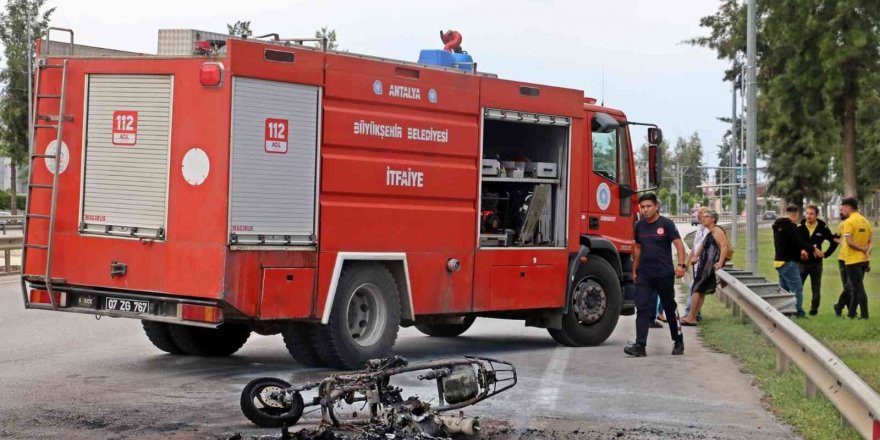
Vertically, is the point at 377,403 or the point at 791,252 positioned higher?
the point at 791,252

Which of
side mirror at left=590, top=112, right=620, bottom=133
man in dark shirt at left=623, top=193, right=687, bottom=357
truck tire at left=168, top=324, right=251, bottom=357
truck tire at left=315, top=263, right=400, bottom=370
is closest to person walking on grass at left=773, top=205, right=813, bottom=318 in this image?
side mirror at left=590, top=112, right=620, bottom=133

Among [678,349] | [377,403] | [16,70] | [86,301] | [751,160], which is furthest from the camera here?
[16,70]

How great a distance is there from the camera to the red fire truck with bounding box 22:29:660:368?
33.9 feet

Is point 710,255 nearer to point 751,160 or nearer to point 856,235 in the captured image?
point 856,235

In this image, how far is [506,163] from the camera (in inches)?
523

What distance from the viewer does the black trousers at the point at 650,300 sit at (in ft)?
43.7

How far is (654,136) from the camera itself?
47.0 feet

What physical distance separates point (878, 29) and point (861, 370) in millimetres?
22116

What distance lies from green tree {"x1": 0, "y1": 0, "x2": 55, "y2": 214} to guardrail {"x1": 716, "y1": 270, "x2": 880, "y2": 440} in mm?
54076

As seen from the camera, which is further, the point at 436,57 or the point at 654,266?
the point at 654,266

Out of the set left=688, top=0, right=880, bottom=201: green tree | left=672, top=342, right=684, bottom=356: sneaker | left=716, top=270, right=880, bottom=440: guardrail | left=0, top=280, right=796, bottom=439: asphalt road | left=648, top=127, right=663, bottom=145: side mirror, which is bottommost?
left=0, top=280, right=796, bottom=439: asphalt road

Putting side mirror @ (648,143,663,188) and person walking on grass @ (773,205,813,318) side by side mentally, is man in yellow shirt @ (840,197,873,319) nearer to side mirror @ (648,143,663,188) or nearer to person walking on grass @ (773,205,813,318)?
person walking on grass @ (773,205,813,318)

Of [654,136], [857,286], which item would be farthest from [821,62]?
[654,136]

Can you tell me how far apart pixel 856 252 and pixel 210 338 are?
9.23 meters
